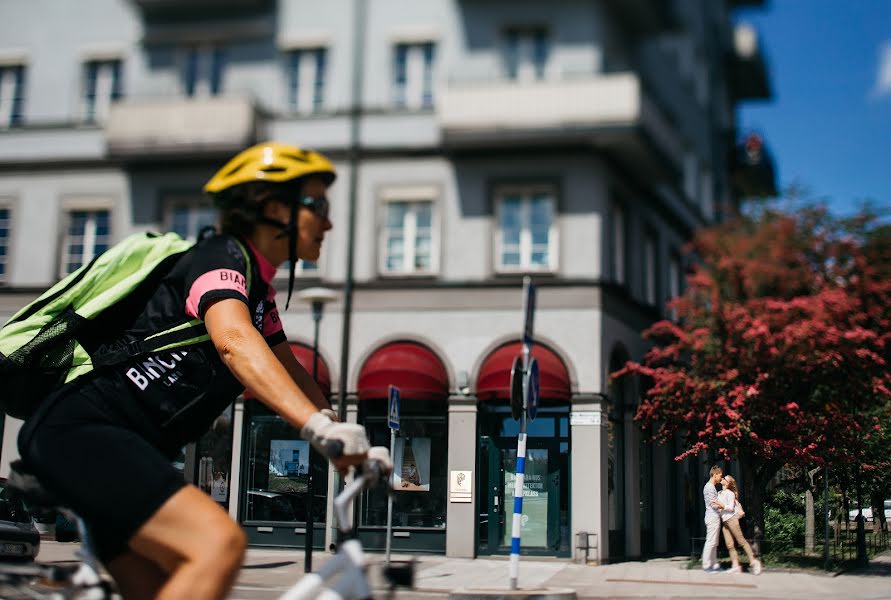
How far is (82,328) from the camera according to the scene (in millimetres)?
3434

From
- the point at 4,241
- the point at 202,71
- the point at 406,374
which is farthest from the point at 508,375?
the point at 4,241

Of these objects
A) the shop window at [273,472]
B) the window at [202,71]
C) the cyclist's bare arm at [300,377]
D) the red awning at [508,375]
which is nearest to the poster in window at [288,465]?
the shop window at [273,472]

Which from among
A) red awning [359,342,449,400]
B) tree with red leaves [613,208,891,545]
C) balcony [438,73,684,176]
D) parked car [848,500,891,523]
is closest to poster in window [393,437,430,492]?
red awning [359,342,449,400]

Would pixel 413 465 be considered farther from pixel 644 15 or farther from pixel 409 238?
pixel 644 15

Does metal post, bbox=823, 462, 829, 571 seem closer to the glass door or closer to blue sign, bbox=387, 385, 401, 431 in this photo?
the glass door

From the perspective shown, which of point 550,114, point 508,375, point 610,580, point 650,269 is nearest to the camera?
point 610,580

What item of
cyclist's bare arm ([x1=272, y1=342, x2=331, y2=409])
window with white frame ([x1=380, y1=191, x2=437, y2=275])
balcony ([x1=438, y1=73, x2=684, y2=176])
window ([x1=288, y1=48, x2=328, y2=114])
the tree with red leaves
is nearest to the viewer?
cyclist's bare arm ([x1=272, y1=342, x2=331, y2=409])

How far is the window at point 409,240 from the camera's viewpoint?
73.9 ft

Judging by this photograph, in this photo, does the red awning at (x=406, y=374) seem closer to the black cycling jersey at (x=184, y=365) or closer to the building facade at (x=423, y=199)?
the building facade at (x=423, y=199)

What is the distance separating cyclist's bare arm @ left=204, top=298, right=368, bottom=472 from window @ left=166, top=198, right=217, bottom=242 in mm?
20768

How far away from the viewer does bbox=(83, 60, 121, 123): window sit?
2489 cm

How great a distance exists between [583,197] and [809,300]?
4.77 m

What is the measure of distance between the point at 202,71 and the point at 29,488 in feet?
73.2

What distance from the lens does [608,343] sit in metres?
21.9
